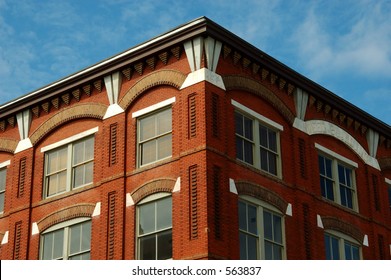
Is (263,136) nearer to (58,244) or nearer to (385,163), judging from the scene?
(385,163)

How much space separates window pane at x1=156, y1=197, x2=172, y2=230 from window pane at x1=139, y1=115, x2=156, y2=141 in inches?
111

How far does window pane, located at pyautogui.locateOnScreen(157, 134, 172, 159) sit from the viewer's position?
29750mm

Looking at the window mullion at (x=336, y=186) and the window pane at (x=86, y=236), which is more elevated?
the window mullion at (x=336, y=186)

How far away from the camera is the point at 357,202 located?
35.0 metres

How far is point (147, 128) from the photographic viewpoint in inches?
1212

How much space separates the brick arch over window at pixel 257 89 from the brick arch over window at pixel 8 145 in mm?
10175

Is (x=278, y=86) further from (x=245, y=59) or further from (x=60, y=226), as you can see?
(x=60, y=226)

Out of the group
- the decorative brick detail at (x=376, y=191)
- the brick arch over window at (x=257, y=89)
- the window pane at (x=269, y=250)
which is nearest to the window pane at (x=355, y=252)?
the decorative brick detail at (x=376, y=191)

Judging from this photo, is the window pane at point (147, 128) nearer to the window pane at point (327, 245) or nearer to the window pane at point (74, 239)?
the window pane at point (74, 239)

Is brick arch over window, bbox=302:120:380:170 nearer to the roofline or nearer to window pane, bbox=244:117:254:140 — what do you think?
the roofline

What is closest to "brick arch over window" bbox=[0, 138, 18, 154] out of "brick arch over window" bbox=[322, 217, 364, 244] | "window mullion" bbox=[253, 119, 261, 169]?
"window mullion" bbox=[253, 119, 261, 169]

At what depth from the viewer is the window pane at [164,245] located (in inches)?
1106
